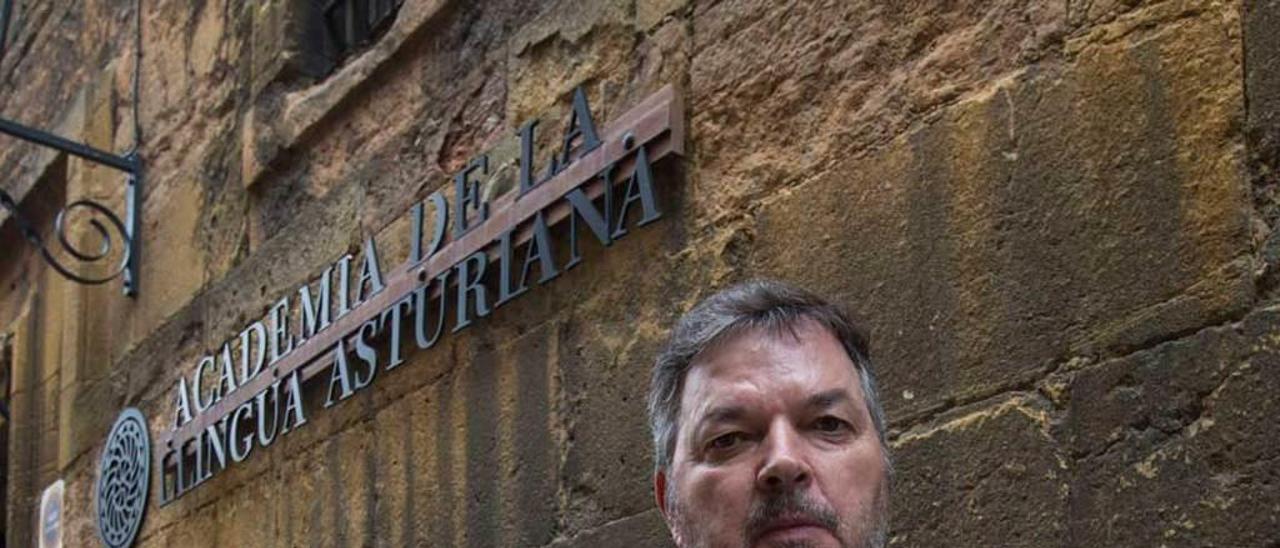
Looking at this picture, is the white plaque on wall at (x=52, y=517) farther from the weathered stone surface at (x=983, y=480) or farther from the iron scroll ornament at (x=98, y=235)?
the weathered stone surface at (x=983, y=480)

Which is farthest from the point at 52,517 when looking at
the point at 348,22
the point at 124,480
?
the point at 348,22

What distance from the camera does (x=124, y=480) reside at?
19.0ft

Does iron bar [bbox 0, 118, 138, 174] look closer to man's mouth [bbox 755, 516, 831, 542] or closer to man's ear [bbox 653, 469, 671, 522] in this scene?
man's ear [bbox 653, 469, 671, 522]

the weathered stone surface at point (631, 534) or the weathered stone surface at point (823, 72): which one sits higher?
the weathered stone surface at point (823, 72)

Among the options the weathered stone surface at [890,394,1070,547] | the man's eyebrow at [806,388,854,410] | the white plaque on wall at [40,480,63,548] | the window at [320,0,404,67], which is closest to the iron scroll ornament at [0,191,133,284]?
the white plaque on wall at [40,480,63,548]

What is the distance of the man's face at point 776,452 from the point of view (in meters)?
2.18

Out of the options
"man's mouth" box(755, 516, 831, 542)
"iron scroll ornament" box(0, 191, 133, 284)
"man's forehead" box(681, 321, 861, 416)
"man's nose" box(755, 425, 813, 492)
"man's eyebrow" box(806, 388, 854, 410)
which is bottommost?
"man's mouth" box(755, 516, 831, 542)

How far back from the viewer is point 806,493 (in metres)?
2.18

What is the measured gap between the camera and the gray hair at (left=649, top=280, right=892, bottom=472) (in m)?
2.36

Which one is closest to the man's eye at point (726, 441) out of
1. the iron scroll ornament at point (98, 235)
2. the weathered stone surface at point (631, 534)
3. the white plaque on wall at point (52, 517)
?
the weathered stone surface at point (631, 534)

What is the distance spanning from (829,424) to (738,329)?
160 mm

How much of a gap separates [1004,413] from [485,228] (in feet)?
4.92

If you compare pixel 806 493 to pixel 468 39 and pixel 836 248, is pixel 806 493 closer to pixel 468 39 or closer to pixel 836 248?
pixel 836 248

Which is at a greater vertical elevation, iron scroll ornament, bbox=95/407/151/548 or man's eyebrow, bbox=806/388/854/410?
iron scroll ornament, bbox=95/407/151/548
